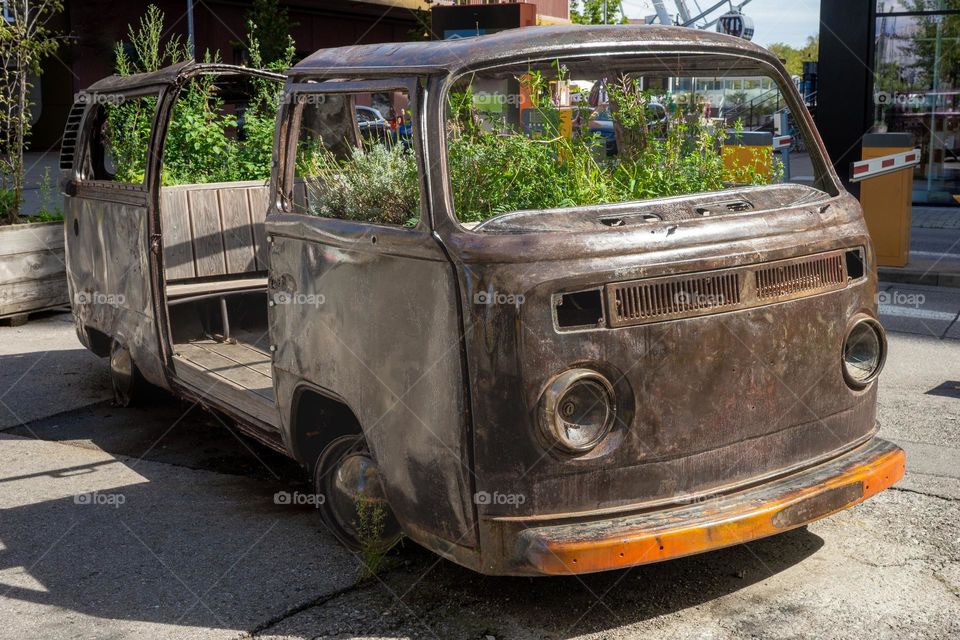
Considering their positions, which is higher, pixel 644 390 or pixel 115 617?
pixel 644 390

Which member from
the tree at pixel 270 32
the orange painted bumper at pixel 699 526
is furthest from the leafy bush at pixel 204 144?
the tree at pixel 270 32

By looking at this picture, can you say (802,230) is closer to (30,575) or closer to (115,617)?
(115,617)

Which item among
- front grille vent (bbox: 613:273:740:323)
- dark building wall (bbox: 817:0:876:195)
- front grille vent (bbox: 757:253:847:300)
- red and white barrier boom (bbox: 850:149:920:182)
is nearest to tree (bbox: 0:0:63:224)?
red and white barrier boom (bbox: 850:149:920:182)

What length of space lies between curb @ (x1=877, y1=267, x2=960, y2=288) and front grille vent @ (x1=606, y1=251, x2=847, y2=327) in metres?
6.97

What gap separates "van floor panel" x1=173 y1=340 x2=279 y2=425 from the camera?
206 inches

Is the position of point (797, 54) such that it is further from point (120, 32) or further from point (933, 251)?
point (933, 251)

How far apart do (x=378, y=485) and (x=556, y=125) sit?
158 centimetres

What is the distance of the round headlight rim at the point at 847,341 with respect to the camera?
13.5ft

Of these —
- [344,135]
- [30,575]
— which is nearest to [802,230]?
[344,135]

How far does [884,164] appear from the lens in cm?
1075

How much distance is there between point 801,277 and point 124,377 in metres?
4.54

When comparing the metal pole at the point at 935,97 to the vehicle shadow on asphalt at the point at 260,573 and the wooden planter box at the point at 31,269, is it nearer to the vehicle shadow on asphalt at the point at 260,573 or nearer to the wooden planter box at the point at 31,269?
the wooden planter box at the point at 31,269

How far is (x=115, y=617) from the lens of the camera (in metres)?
4.02

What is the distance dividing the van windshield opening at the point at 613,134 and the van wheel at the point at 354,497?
1097mm
